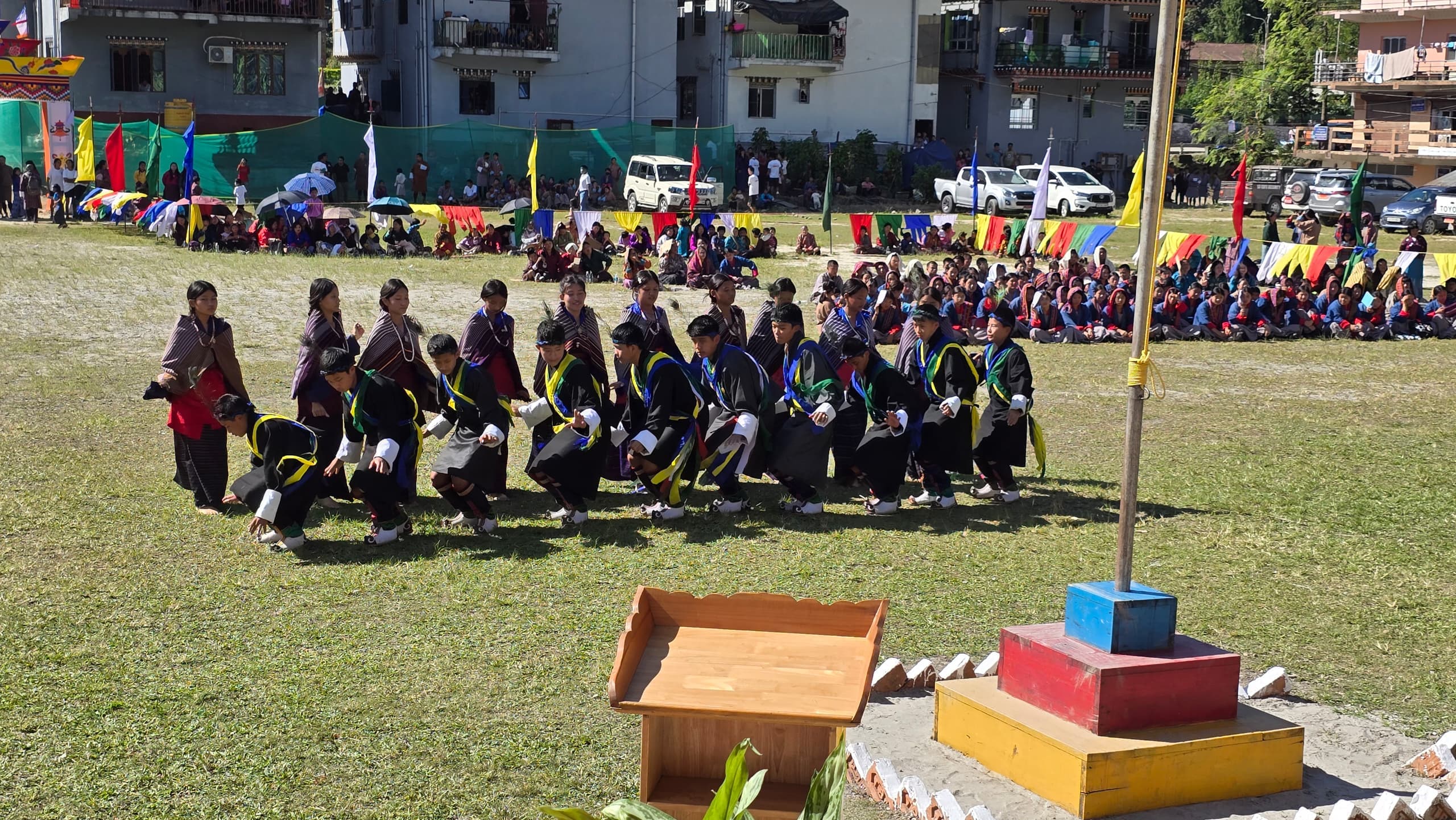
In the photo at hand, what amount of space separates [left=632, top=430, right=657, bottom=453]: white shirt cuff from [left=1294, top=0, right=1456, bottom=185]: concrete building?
4152cm

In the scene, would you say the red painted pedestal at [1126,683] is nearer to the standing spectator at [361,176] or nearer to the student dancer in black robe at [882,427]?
the student dancer in black robe at [882,427]

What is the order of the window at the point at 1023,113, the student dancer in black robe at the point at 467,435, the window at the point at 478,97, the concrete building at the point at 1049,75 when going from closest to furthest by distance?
the student dancer in black robe at the point at 467,435
the window at the point at 478,97
the concrete building at the point at 1049,75
the window at the point at 1023,113

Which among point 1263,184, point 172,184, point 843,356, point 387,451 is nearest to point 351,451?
point 387,451

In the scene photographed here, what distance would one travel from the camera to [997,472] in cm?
1022

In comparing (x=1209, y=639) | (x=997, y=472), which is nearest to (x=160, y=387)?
Answer: (x=997, y=472)

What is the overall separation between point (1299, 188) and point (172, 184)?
28176 mm

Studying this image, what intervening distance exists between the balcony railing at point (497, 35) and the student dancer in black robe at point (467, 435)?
3246 cm

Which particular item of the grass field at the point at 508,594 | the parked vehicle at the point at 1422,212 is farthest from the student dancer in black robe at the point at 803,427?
the parked vehicle at the point at 1422,212

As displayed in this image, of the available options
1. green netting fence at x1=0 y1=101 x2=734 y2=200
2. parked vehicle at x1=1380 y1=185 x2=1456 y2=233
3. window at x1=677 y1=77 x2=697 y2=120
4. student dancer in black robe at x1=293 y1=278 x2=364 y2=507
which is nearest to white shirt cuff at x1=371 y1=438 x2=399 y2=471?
student dancer in black robe at x1=293 y1=278 x2=364 y2=507

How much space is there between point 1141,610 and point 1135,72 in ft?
147

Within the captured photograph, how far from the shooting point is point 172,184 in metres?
30.9

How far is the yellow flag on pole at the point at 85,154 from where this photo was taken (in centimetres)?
2920

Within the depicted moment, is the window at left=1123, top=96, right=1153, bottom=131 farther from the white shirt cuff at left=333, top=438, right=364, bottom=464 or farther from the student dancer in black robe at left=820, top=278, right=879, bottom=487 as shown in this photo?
the white shirt cuff at left=333, top=438, right=364, bottom=464

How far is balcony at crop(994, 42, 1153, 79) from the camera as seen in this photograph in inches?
1825
